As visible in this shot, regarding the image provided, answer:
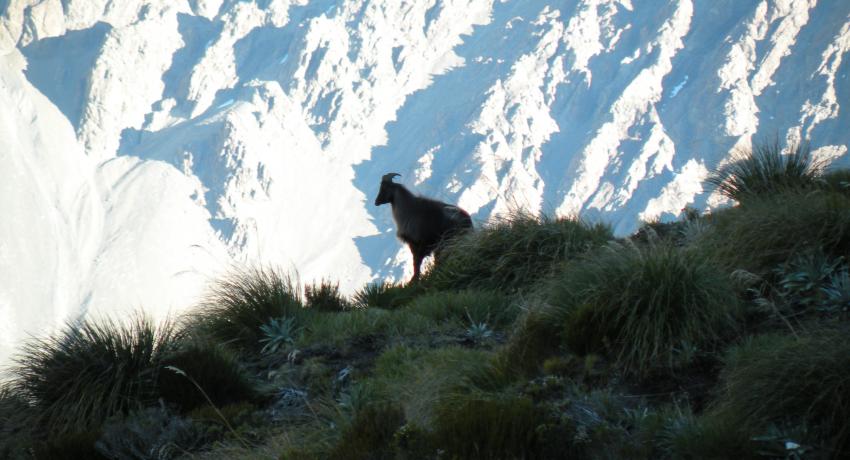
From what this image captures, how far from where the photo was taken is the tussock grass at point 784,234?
6863mm

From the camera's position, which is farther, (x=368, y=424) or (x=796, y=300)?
(x=796, y=300)

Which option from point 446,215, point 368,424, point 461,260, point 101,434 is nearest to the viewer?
point 368,424

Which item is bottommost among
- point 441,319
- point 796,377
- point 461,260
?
point 796,377

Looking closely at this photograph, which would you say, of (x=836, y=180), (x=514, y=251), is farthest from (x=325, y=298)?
(x=836, y=180)

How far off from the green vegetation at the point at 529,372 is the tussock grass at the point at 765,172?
1.43 meters

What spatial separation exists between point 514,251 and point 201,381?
4.23 m

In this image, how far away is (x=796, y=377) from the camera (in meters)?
4.63

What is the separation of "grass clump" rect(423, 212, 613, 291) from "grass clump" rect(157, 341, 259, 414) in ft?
11.2

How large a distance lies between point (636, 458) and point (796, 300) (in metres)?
2.36

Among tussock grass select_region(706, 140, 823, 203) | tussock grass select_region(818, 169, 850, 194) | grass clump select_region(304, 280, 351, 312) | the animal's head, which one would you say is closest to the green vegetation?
tussock grass select_region(818, 169, 850, 194)

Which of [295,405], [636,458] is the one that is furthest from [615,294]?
[295,405]

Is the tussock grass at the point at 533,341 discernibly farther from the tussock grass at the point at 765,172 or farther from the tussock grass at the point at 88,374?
the tussock grass at the point at 765,172

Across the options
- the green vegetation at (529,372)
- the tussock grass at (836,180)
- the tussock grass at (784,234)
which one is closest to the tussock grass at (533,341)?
the green vegetation at (529,372)

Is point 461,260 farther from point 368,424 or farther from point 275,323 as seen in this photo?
point 368,424
